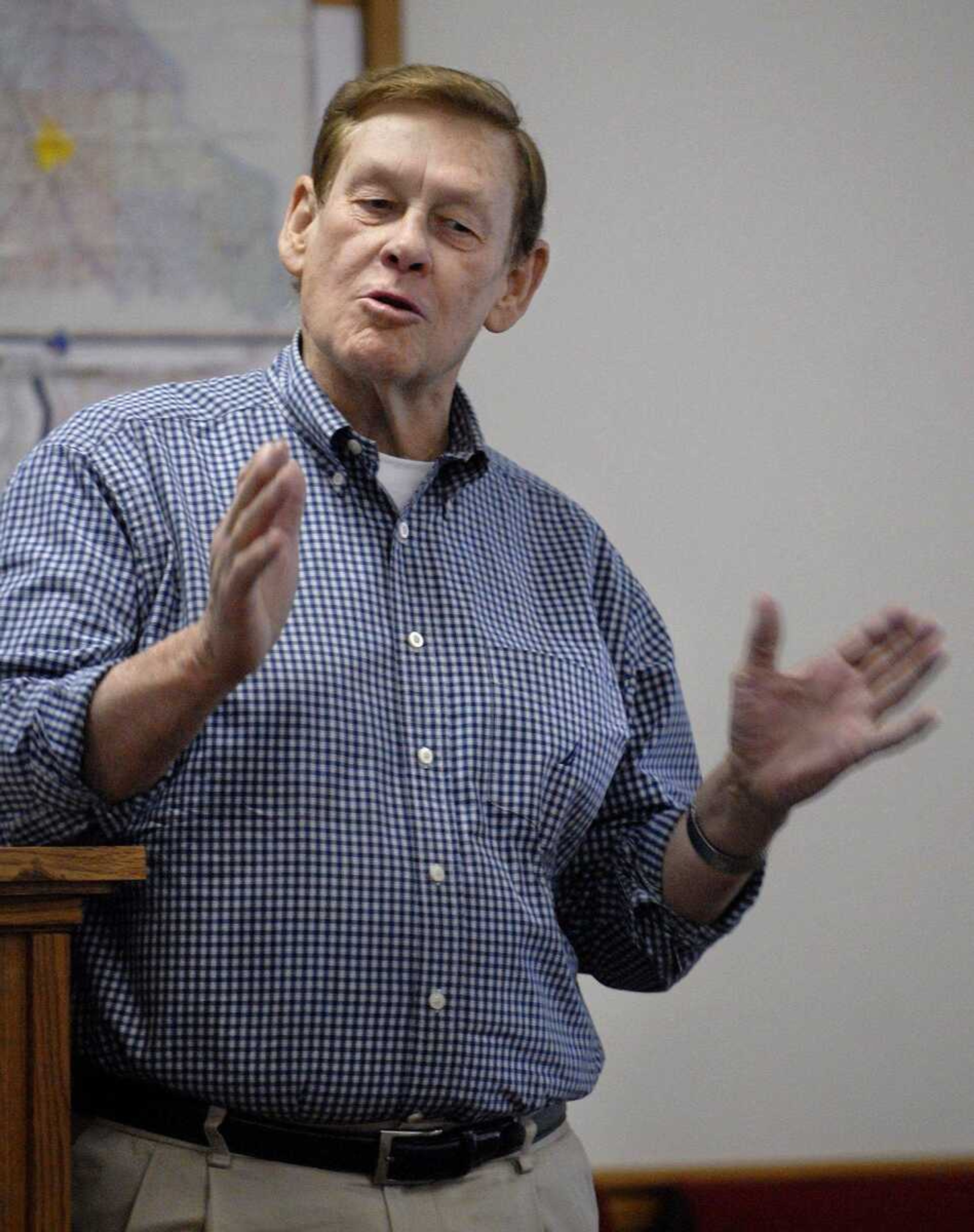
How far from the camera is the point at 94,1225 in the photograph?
1260 mm

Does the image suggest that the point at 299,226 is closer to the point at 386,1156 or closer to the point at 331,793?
the point at 331,793

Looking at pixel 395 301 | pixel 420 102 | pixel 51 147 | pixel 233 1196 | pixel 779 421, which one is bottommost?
pixel 233 1196

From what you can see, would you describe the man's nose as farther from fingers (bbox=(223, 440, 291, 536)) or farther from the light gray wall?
the light gray wall

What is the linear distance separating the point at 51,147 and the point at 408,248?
113 cm

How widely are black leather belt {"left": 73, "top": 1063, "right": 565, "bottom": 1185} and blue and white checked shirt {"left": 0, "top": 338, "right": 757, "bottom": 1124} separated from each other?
0.7 inches

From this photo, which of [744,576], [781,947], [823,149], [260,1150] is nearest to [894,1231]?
[781,947]

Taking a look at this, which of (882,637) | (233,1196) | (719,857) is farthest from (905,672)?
(233,1196)

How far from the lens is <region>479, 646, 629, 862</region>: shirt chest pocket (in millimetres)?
1390

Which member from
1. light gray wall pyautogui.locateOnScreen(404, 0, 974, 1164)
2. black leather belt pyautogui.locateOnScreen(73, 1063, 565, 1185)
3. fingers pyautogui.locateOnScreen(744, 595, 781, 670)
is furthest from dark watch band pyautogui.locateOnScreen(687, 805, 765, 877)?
light gray wall pyautogui.locateOnScreen(404, 0, 974, 1164)

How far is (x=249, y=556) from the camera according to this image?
1.10 metres

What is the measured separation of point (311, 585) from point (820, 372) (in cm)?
140

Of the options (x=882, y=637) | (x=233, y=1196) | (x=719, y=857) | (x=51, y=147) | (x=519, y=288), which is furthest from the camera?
(x=51, y=147)

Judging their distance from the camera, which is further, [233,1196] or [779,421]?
[779,421]

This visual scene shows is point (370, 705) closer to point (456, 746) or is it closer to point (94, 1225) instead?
point (456, 746)
